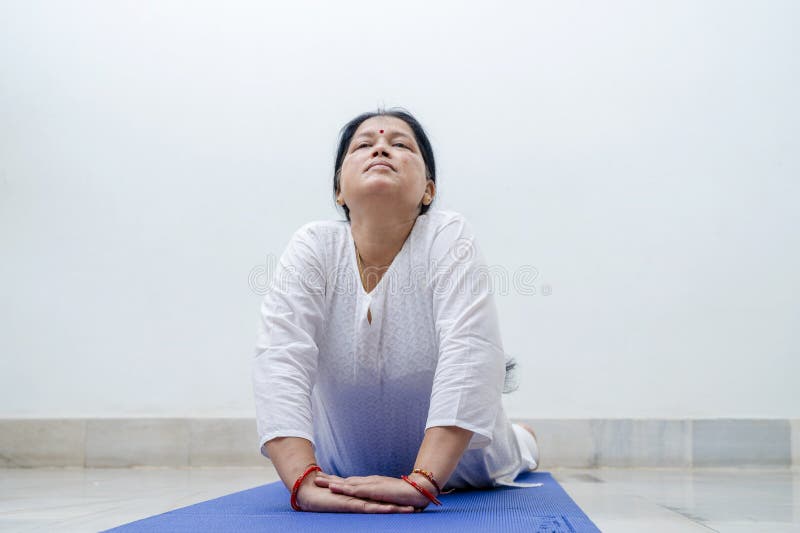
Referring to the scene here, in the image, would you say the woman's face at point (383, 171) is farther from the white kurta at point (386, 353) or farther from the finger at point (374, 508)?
the finger at point (374, 508)

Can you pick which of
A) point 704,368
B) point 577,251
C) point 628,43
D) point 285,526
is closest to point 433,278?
point 285,526

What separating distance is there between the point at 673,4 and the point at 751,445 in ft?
5.41

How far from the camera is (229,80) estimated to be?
2.96 m

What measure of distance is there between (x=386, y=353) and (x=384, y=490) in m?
0.35

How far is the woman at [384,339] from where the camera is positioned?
1337 mm

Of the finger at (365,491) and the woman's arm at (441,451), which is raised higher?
the woman's arm at (441,451)

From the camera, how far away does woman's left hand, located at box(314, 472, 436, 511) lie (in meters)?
1.19

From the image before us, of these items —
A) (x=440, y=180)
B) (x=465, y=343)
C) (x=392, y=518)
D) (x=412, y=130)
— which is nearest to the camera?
(x=392, y=518)

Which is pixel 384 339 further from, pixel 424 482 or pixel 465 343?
pixel 424 482

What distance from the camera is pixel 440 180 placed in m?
2.91

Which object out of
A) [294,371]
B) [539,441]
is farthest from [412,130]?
[539,441]

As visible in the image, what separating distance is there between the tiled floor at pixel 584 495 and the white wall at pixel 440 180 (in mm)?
339

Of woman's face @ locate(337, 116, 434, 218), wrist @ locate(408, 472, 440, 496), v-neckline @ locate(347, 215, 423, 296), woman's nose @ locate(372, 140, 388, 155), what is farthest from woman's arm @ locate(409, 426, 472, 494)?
woman's nose @ locate(372, 140, 388, 155)

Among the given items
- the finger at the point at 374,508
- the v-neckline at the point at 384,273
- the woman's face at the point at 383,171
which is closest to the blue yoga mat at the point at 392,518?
the finger at the point at 374,508
